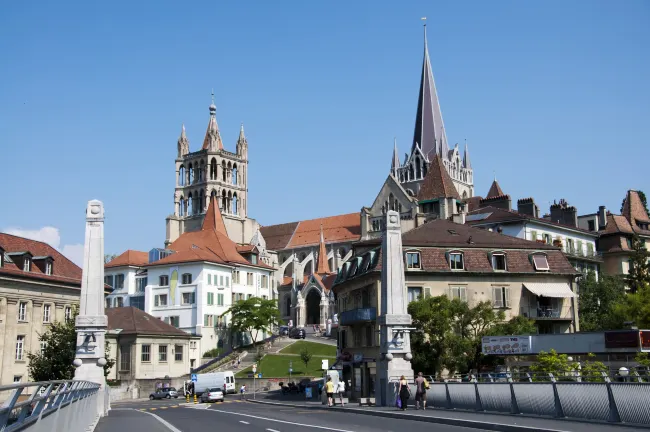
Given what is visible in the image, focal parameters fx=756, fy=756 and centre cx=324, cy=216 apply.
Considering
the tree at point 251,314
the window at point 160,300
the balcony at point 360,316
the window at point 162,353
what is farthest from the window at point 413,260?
the window at point 160,300

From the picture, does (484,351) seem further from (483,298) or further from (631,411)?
(631,411)

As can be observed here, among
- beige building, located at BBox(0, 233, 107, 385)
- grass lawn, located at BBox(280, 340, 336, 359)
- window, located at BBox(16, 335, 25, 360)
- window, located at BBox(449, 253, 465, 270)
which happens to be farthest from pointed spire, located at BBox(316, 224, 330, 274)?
window, located at BBox(16, 335, 25, 360)

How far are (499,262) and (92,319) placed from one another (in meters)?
30.2

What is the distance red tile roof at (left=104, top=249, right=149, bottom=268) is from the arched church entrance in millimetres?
30634

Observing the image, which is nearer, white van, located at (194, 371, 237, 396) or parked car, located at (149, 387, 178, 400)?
white van, located at (194, 371, 237, 396)

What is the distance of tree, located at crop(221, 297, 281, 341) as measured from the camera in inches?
3462

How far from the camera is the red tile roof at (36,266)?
54094mm

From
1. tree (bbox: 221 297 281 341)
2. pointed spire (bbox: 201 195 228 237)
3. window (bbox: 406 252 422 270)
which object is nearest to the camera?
window (bbox: 406 252 422 270)

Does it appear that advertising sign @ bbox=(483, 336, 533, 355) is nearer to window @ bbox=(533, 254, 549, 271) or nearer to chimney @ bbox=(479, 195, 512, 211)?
window @ bbox=(533, 254, 549, 271)

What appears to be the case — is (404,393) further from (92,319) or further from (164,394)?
(164,394)

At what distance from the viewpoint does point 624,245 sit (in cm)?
8562

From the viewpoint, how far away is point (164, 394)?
66.9m

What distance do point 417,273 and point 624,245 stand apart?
43858 mm

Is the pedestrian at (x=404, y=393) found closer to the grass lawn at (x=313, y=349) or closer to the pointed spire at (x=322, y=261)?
the grass lawn at (x=313, y=349)
